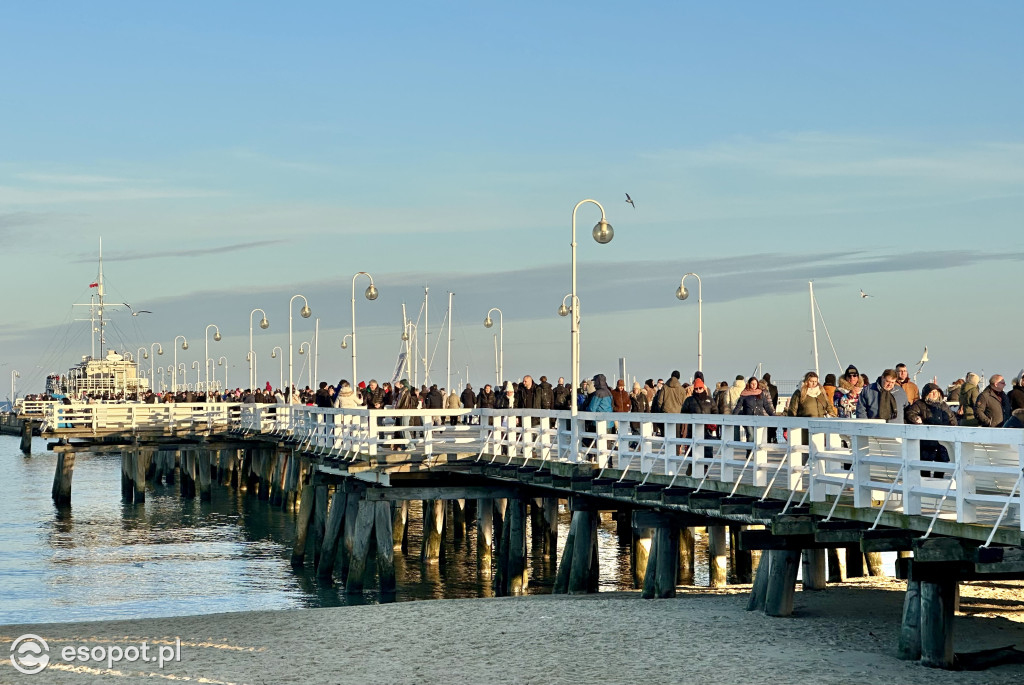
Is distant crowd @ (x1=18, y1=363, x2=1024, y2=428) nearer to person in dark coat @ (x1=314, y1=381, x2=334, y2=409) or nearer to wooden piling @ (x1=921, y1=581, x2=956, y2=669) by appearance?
wooden piling @ (x1=921, y1=581, x2=956, y2=669)

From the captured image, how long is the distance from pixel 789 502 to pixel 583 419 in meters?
8.05

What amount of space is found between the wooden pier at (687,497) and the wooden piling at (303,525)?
0.06m

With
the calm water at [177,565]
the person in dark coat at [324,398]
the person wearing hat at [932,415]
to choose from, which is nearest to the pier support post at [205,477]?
the calm water at [177,565]

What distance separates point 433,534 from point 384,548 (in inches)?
208

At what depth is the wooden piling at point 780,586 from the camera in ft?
56.7

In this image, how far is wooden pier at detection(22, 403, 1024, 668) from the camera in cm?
1300

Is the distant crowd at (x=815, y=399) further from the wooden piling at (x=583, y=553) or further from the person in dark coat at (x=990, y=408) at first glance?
the wooden piling at (x=583, y=553)

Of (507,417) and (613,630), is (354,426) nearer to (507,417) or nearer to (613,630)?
(507,417)

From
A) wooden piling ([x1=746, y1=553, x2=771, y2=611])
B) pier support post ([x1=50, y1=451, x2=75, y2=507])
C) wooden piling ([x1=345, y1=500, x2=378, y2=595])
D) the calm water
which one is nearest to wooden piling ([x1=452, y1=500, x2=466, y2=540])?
the calm water

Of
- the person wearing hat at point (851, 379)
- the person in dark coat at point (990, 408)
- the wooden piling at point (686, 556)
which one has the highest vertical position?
the person wearing hat at point (851, 379)

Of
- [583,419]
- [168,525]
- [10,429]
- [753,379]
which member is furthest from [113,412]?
[10,429]

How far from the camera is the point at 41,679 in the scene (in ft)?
49.9

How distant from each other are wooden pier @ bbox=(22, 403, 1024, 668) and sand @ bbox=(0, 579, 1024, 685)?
71 cm

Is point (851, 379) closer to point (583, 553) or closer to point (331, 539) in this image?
point (583, 553)
